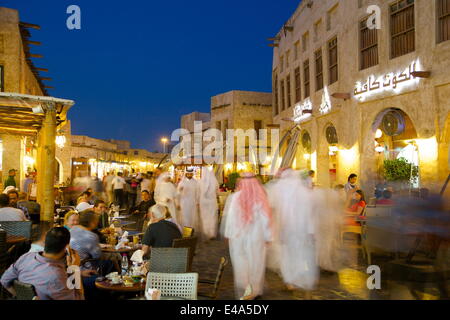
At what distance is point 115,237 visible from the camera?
757 cm

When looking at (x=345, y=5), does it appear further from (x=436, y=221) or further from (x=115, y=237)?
(x=115, y=237)

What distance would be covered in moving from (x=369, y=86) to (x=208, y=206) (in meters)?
7.47

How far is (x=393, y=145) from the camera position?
17.8 m

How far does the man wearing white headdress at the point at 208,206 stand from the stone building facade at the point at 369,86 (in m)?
6.33

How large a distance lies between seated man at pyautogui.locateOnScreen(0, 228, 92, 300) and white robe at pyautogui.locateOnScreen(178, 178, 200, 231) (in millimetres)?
8371

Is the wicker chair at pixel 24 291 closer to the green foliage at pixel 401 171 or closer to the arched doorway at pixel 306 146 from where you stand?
the green foliage at pixel 401 171

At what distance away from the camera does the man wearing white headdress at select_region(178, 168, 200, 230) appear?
12305 mm

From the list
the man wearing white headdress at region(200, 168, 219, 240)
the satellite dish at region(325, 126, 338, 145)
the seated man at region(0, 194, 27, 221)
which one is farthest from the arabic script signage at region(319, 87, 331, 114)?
the seated man at region(0, 194, 27, 221)

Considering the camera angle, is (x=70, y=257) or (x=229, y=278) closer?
(x=70, y=257)

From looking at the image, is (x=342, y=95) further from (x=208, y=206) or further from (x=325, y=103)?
(x=208, y=206)

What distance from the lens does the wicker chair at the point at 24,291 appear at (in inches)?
140
